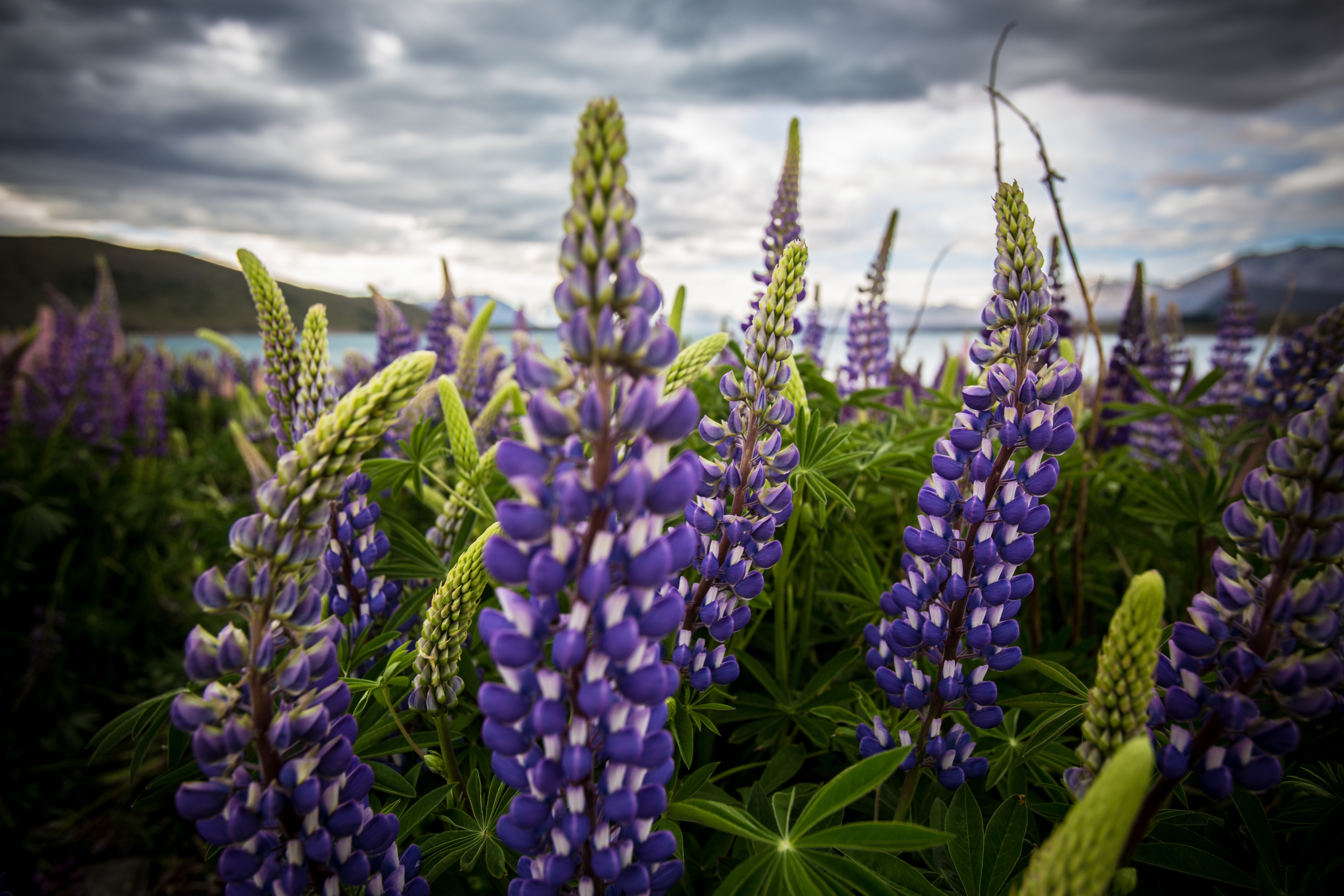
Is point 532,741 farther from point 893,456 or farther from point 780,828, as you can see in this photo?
point 893,456

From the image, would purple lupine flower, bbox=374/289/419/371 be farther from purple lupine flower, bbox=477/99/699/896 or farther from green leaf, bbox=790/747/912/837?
green leaf, bbox=790/747/912/837

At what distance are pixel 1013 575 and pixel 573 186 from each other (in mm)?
1444

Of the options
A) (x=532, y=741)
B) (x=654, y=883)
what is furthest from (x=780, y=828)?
(x=532, y=741)

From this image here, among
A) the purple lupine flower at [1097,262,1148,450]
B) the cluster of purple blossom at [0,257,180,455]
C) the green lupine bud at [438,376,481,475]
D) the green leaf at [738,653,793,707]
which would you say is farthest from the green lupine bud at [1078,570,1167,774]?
the cluster of purple blossom at [0,257,180,455]

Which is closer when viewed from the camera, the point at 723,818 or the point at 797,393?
the point at 723,818

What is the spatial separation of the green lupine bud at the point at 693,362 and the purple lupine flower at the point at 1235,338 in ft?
16.4

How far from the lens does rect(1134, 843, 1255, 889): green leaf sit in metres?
1.29

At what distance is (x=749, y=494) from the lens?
1638 mm

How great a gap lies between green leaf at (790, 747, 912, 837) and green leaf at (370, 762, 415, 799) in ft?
3.02

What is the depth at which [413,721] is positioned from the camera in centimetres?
187

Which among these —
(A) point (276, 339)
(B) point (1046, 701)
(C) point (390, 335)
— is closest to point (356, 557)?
(A) point (276, 339)

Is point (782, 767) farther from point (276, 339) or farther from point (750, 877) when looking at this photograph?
point (276, 339)

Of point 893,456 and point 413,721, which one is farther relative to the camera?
point 893,456

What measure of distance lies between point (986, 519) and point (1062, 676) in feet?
1.44
